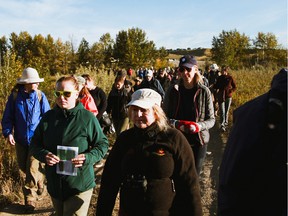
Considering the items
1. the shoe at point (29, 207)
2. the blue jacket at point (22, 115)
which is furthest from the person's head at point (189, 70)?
the shoe at point (29, 207)

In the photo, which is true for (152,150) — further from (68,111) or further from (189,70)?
(189,70)

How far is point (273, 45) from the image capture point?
5138 cm

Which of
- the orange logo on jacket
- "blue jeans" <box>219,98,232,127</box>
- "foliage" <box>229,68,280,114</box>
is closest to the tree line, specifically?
"foliage" <box>229,68,280,114</box>

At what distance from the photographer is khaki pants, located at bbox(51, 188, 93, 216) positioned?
3059mm

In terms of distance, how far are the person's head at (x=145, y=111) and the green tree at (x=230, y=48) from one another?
44.1 metres

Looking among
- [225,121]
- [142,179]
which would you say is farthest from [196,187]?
[225,121]

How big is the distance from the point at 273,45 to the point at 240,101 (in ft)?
144

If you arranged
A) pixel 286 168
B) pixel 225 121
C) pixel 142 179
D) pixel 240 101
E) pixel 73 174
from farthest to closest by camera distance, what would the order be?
pixel 240 101
pixel 225 121
pixel 73 174
pixel 142 179
pixel 286 168

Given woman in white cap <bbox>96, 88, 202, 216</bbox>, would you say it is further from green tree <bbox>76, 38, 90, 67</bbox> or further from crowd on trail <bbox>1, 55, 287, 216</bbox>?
green tree <bbox>76, 38, 90, 67</bbox>

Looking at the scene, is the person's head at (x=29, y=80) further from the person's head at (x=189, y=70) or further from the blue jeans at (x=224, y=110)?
the blue jeans at (x=224, y=110)

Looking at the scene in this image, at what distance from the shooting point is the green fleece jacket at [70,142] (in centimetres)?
305

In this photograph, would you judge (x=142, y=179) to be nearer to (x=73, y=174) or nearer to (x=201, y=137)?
(x=73, y=174)

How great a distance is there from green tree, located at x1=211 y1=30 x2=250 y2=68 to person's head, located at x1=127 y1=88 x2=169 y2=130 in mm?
44080

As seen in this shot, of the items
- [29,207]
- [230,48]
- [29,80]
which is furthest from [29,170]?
[230,48]
